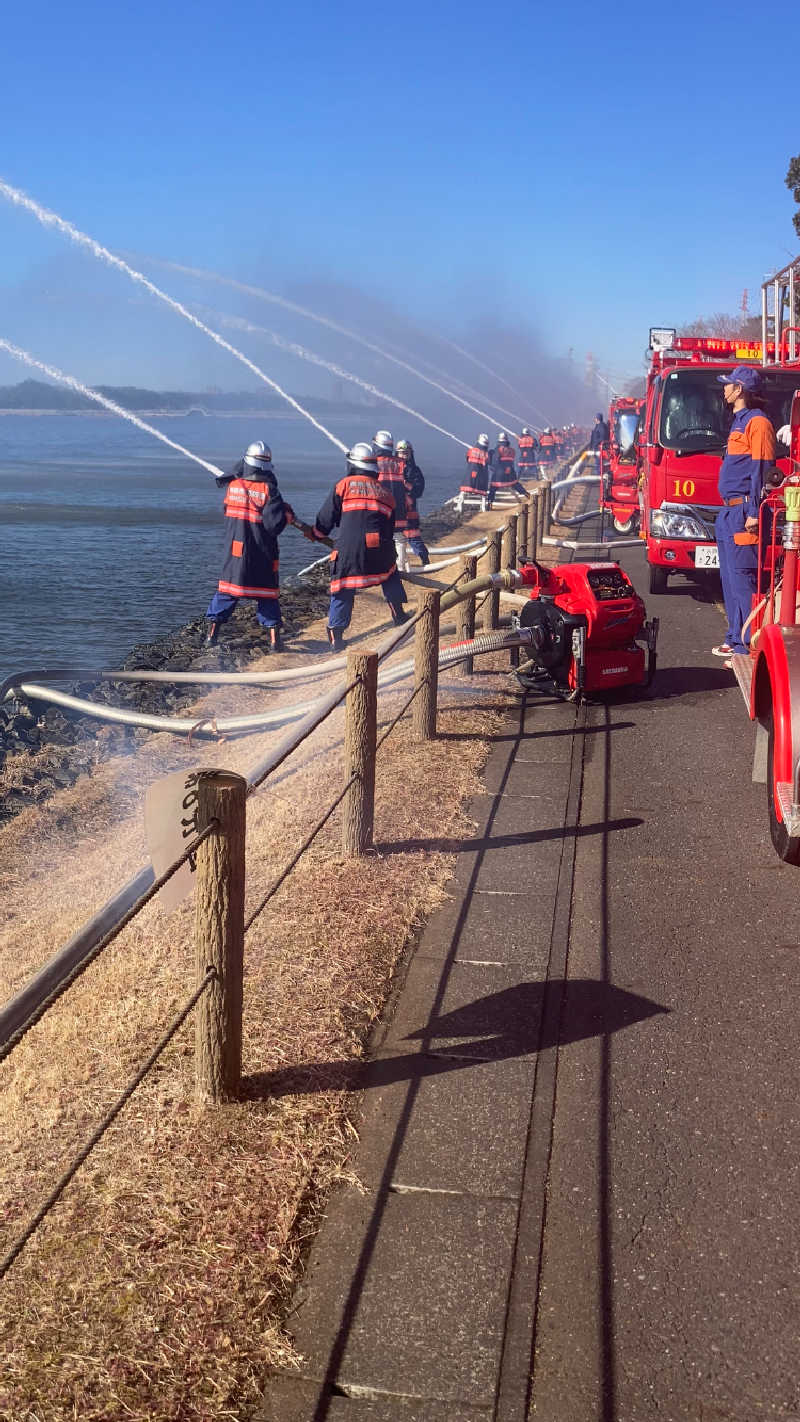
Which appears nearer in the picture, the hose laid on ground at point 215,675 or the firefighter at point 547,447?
the hose laid on ground at point 215,675

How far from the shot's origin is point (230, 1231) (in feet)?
10.8

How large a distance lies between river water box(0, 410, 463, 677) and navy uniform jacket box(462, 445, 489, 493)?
396 cm

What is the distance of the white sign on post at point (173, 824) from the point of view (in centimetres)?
374

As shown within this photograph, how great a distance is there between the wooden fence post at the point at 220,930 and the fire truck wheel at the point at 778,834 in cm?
271

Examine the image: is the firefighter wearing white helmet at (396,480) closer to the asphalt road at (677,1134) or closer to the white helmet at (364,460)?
the white helmet at (364,460)

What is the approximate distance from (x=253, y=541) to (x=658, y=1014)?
27.4ft

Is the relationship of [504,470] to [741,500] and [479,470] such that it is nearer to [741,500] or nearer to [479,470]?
[479,470]

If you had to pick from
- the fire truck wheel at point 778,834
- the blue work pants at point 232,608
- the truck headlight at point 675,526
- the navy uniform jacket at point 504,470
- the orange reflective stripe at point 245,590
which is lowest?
the fire truck wheel at point 778,834

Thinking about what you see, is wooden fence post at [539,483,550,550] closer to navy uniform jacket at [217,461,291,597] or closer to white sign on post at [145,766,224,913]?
navy uniform jacket at [217,461,291,597]

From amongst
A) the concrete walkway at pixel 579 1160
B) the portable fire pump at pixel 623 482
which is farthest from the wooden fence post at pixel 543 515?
the concrete walkway at pixel 579 1160

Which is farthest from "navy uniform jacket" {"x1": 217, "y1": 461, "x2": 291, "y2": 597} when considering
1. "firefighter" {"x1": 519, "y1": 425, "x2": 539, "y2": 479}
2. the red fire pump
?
"firefighter" {"x1": 519, "y1": 425, "x2": 539, "y2": 479}

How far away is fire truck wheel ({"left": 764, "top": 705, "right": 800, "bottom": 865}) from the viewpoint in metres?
5.61

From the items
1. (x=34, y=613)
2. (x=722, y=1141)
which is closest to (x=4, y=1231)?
(x=722, y=1141)

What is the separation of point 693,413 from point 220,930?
34.3ft
